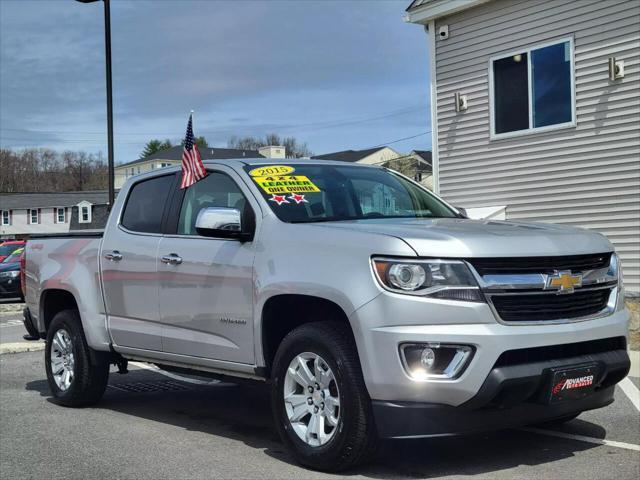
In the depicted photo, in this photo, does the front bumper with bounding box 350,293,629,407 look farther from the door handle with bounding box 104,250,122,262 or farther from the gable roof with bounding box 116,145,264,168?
the gable roof with bounding box 116,145,264,168

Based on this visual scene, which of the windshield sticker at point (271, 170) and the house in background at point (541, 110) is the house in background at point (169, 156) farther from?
the windshield sticker at point (271, 170)

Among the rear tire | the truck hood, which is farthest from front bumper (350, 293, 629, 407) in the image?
the rear tire

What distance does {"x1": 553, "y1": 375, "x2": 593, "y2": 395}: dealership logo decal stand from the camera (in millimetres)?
4594

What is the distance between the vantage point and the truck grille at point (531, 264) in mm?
4550

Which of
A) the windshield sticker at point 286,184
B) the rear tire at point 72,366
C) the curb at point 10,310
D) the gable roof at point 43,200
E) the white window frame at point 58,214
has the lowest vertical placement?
the curb at point 10,310

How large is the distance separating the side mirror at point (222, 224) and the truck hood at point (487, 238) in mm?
624

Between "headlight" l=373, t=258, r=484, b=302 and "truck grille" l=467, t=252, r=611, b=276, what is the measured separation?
10 cm

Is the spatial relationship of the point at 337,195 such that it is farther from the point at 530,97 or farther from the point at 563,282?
the point at 530,97

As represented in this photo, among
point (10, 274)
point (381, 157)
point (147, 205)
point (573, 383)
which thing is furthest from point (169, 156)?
point (573, 383)

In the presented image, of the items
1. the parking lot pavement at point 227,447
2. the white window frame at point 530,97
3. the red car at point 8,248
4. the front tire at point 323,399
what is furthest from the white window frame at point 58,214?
the front tire at point 323,399

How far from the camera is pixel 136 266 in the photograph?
6453mm

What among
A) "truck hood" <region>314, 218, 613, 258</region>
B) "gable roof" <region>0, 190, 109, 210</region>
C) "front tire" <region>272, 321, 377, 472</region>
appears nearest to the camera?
"truck hood" <region>314, 218, 613, 258</region>

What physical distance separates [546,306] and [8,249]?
24810 mm

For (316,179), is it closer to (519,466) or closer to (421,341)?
(421,341)
